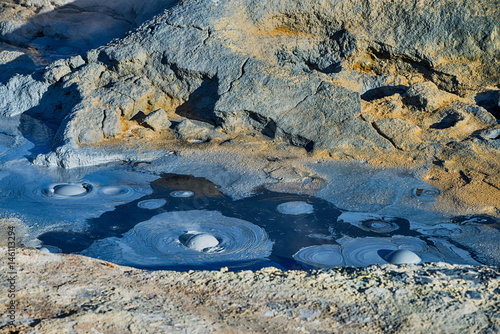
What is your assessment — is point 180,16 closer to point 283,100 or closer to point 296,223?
point 283,100

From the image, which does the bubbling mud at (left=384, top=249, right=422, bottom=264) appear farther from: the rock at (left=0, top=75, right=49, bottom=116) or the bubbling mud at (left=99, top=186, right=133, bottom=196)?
the rock at (left=0, top=75, right=49, bottom=116)

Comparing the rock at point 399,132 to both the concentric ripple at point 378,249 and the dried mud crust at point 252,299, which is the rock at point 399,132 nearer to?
the concentric ripple at point 378,249

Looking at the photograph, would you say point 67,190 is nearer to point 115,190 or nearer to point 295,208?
point 115,190

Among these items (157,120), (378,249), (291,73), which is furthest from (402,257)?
(157,120)

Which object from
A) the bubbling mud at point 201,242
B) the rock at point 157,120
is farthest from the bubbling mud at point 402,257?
the rock at point 157,120

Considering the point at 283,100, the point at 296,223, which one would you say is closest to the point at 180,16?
the point at 283,100
